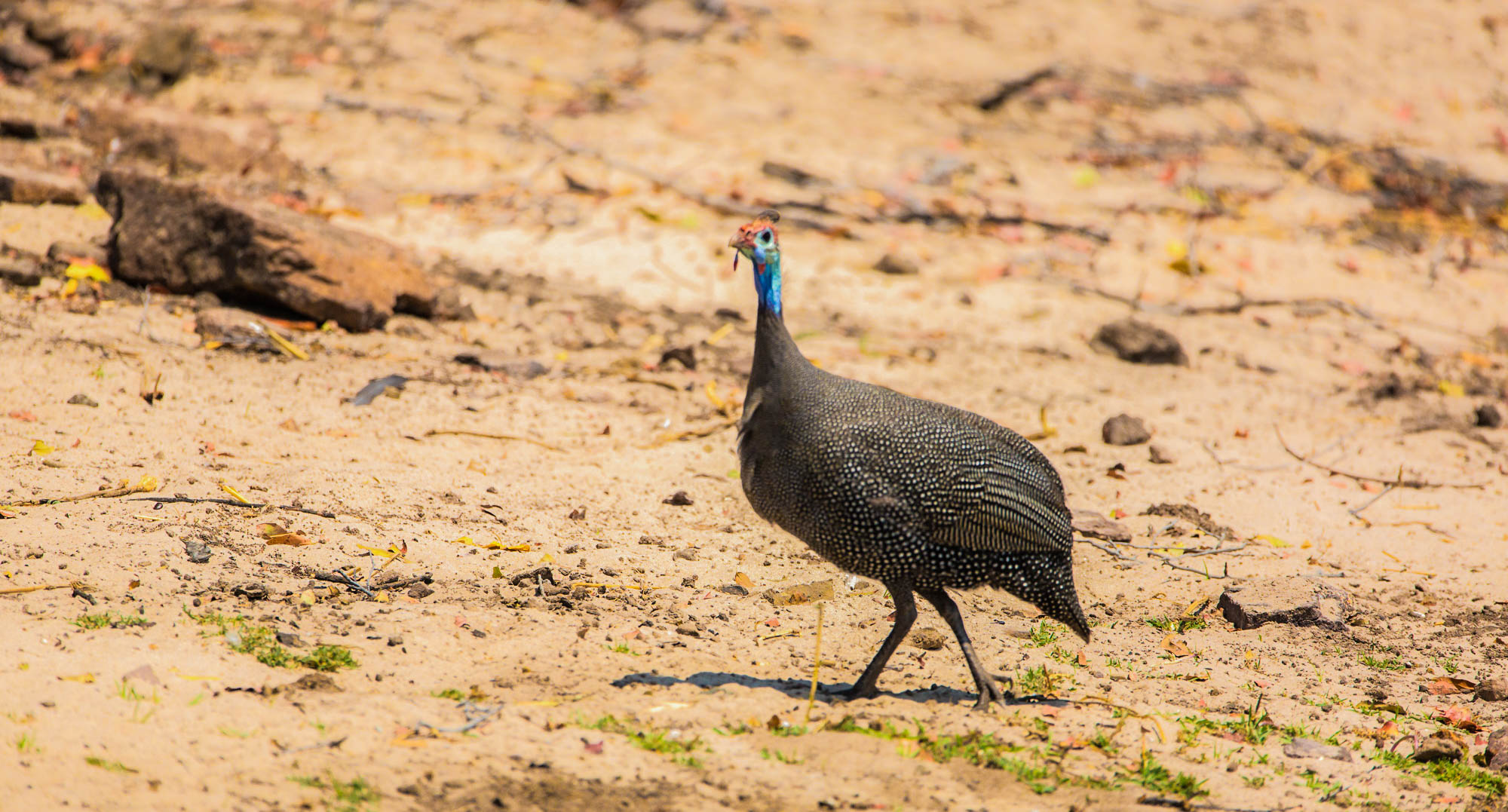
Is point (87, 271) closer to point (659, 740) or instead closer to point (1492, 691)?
point (659, 740)

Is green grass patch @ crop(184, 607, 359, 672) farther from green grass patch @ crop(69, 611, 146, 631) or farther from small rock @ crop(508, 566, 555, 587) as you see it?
small rock @ crop(508, 566, 555, 587)

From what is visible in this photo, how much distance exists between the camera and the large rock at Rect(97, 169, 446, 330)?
644cm

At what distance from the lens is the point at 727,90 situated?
1009cm

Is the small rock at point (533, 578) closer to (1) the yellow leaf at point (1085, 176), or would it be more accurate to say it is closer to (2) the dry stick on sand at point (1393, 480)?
(2) the dry stick on sand at point (1393, 480)

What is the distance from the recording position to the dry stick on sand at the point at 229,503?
4.70 metres

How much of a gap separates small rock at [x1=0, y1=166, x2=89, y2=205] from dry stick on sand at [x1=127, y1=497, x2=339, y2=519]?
3478 mm

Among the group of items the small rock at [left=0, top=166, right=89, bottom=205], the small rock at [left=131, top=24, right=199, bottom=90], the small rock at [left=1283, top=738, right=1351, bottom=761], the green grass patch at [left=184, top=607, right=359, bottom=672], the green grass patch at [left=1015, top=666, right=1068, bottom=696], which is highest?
the small rock at [left=131, top=24, right=199, bottom=90]

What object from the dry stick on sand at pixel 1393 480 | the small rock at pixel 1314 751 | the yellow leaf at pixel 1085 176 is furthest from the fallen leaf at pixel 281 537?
the yellow leaf at pixel 1085 176

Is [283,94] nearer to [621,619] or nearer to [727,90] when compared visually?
[727,90]

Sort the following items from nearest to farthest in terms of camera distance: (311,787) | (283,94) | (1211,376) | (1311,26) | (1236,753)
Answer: (311,787) < (1236,753) < (1211,376) < (283,94) < (1311,26)

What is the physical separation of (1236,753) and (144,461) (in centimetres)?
430

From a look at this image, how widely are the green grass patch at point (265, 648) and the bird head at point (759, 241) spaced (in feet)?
5.93

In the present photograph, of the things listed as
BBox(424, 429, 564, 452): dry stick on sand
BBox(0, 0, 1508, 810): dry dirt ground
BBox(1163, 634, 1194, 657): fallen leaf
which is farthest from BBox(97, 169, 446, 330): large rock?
BBox(1163, 634, 1194, 657): fallen leaf

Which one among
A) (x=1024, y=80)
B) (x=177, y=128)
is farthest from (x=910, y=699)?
(x=1024, y=80)
